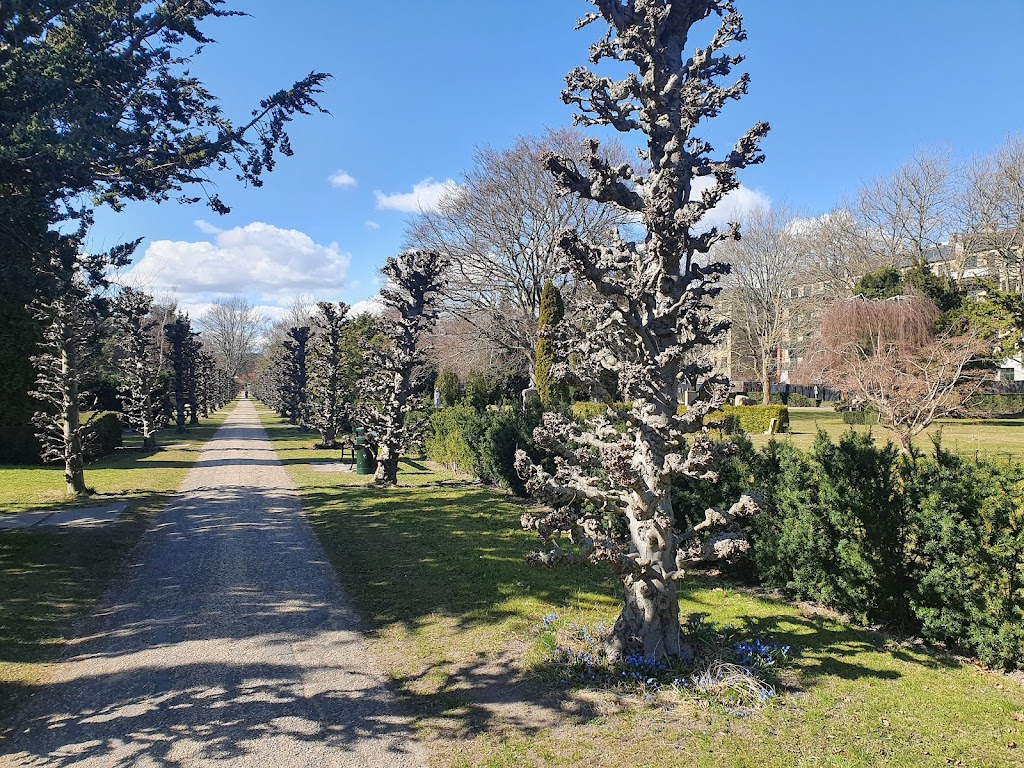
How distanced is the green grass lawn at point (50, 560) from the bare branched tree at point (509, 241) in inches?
607

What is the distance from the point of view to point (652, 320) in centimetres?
485

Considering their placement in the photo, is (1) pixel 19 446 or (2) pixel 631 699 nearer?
(2) pixel 631 699

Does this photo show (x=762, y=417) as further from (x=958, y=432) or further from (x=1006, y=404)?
(x=1006, y=404)

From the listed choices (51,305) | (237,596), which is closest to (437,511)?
(237,596)

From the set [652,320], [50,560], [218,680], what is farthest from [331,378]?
[652,320]

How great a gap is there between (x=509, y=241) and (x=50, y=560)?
22.2 metres

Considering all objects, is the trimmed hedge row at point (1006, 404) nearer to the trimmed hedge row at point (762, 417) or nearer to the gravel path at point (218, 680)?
the trimmed hedge row at point (762, 417)

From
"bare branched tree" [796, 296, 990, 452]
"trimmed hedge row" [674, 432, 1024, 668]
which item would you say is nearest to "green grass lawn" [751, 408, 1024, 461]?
"bare branched tree" [796, 296, 990, 452]

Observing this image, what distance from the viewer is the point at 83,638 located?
5684 millimetres

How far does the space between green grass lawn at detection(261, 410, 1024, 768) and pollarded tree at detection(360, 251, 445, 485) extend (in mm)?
6545

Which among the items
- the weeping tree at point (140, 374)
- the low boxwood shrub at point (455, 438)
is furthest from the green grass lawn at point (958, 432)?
the weeping tree at point (140, 374)

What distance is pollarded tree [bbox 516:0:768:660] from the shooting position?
4.61 metres

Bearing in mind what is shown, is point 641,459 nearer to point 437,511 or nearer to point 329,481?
point 437,511

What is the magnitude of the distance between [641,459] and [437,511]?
7.52 meters
